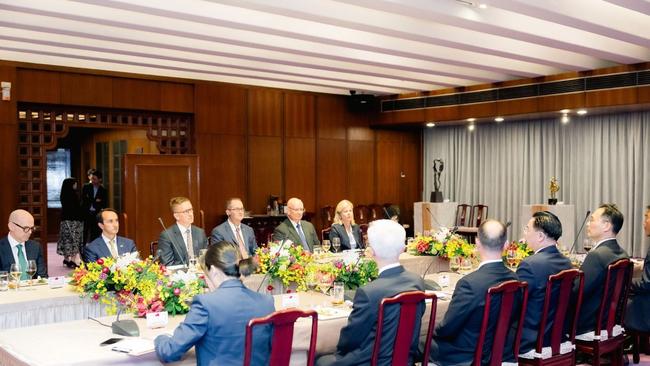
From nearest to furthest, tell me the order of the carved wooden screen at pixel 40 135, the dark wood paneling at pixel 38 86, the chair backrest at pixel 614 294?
1. the chair backrest at pixel 614 294
2. the dark wood paneling at pixel 38 86
3. the carved wooden screen at pixel 40 135

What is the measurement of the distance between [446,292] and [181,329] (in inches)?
85.8

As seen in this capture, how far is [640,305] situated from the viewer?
16.9ft

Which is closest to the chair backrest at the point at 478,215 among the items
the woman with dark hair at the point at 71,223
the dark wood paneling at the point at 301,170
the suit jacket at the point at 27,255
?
the dark wood paneling at the point at 301,170

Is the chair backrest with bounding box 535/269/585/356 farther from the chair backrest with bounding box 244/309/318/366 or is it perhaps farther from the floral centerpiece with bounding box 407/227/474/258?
the floral centerpiece with bounding box 407/227/474/258

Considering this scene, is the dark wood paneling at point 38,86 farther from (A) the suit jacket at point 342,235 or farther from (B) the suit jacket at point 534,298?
(B) the suit jacket at point 534,298

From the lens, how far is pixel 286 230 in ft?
23.1

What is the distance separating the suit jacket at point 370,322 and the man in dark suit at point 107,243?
2.80 metres

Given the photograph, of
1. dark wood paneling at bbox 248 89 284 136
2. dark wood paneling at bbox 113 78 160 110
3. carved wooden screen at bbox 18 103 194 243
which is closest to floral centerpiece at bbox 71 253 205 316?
carved wooden screen at bbox 18 103 194 243

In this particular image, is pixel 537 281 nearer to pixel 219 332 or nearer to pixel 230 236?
pixel 219 332

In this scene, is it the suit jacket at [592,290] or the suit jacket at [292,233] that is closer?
the suit jacket at [592,290]

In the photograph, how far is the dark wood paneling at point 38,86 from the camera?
28.7 ft

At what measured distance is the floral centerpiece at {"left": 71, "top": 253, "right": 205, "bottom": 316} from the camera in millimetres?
3807

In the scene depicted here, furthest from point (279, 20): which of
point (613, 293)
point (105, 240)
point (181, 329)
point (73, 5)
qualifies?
point (181, 329)

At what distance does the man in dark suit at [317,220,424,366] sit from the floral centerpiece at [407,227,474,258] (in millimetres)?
2640
